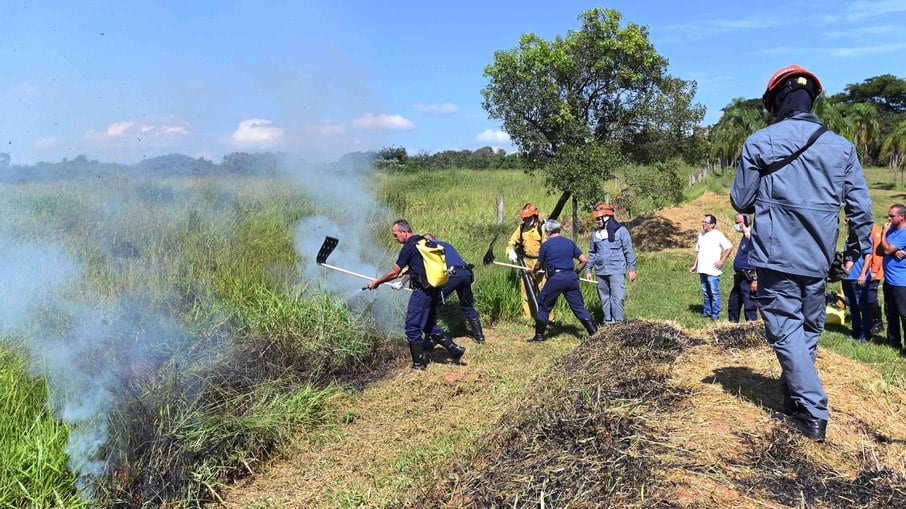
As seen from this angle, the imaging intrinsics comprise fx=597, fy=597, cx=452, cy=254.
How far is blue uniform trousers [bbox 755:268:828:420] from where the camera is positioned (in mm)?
3215

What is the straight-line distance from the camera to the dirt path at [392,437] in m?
3.86

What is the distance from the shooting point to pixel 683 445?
122 inches

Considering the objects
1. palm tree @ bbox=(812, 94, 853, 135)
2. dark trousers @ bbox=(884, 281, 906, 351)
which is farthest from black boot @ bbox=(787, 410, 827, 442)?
palm tree @ bbox=(812, 94, 853, 135)

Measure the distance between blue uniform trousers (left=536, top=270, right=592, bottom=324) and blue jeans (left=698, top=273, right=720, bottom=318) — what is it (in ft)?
6.29

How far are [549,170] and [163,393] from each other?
9.89 metres

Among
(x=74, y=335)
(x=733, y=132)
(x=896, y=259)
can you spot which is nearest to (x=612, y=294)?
(x=896, y=259)

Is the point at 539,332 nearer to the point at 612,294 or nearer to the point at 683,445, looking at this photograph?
the point at 612,294

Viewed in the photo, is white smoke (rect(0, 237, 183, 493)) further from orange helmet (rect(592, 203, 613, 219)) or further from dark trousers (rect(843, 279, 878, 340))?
dark trousers (rect(843, 279, 878, 340))

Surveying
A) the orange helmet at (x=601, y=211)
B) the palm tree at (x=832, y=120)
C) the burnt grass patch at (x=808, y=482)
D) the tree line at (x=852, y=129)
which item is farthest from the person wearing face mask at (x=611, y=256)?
the palm tree at (x=832, y=120)

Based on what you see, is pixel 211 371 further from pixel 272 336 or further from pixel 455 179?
pixel 455 179

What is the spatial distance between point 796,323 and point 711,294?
193 inches

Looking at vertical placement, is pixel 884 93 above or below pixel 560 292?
above

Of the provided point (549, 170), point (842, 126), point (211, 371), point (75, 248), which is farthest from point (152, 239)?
point (842, 126)

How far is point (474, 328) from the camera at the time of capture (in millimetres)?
7379
